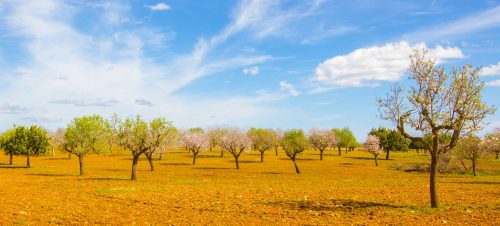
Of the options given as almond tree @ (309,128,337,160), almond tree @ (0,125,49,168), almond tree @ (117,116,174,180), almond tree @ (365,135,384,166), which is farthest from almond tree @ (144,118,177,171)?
almond tree @ (309,128,337,160)

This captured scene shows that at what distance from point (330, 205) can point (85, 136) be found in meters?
53.2

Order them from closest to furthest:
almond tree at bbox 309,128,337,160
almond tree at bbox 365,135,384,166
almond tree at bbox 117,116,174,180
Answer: almond tree at bbox 117,116,174,180, almond tree at bbox 365,135,384,166, almond tree at bbox 309,128,337,160

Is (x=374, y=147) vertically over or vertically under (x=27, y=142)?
under

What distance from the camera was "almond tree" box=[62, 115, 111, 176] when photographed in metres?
67.5

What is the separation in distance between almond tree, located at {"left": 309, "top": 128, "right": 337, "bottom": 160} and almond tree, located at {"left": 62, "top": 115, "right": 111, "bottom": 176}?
73822 mm

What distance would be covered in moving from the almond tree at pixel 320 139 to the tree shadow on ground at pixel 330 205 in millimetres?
97015

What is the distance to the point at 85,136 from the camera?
68.6 metres

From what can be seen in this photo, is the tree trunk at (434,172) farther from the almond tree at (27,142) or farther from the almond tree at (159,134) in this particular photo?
the almond tree at (27,142)

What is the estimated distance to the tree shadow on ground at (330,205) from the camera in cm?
2623

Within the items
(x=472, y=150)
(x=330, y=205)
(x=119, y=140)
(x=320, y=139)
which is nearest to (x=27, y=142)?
(x=119, y=140)

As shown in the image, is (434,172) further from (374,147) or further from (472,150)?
(374,147)

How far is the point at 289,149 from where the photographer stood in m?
70.8

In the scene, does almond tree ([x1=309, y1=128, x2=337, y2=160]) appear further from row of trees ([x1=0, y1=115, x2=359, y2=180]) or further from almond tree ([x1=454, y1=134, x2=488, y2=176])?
almond tree ([x1=454, y1=134, x2=488, y2=176])

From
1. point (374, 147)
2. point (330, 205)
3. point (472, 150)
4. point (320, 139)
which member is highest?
point (320, 139)
